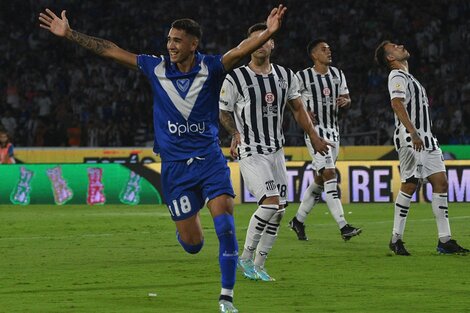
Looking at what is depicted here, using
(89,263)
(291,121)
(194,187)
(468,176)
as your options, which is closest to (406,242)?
(89,263)

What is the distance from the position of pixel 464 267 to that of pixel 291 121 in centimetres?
1847

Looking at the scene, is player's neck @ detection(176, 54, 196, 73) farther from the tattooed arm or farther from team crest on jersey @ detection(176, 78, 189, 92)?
the tattooed arm

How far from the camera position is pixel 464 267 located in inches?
423

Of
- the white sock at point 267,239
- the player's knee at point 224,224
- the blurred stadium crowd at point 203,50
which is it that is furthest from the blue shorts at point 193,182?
the blurred stadium crowd at point 203,50

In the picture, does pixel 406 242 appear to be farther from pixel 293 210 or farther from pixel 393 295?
pixel 293 210

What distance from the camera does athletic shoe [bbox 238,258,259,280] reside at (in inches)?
396

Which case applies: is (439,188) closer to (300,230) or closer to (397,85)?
(397,85)

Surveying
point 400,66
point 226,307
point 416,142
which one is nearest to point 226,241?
point 226,307

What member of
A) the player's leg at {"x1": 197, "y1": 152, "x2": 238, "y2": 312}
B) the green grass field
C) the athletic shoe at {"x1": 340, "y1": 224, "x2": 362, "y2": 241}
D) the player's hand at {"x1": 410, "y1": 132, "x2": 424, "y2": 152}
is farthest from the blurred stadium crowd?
the player's leg at {"x1": 197, "y1": 152, "x2": 238, "y2": 312}

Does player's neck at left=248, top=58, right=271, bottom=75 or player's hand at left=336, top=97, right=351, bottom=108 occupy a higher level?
player's neck at left=248, top=58, right=271, bottom=75

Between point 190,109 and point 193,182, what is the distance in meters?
0.55

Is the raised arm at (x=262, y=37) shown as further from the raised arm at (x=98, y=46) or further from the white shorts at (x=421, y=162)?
the white shorts at (x=421, y=162)

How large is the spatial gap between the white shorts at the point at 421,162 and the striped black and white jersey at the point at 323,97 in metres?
2.31

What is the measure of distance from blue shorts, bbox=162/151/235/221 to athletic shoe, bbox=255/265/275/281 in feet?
5.01
